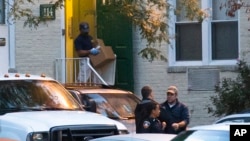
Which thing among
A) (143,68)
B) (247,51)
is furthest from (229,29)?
(143,68)

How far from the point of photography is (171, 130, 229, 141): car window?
27.0 feet

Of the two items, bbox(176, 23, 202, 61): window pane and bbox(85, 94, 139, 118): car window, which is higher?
bbox(176, 23, 202, 61): window pane

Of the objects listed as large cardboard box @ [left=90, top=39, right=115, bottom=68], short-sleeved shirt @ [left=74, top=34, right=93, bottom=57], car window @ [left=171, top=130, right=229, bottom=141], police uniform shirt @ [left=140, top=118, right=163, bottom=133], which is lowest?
police uniform shirt @ [left=140, top=118, right=163, bottom=133]

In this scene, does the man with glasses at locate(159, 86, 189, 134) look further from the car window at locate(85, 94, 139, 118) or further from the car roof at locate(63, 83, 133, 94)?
the car roof at locate(63, 83, 133, 94)

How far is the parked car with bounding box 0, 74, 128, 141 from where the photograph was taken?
12039mm

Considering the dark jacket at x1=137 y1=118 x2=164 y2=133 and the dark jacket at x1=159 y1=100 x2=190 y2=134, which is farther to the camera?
the dark jacket at x1=159 y1=100 x2=190 y2=134

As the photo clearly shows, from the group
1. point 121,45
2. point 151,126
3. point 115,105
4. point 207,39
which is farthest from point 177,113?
point 121,45

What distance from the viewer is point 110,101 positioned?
1570 centimetres

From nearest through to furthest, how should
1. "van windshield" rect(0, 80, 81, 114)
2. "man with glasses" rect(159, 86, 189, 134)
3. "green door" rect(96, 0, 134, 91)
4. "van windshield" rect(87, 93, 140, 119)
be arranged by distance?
"van windshield" rect(0, 80, 81, 114)
"man with glasses" rect(159, 86, 189, 134)
"van windshield" rect(87, 93, 140, 119)
"green door" rect(96, 0, 134, 91)

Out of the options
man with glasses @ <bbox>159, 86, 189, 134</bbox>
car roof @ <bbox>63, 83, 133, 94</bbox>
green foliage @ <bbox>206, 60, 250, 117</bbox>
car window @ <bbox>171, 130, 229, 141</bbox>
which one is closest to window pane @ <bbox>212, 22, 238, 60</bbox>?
green foliage @ <bbox>206, 60, 250, 117</bbox>

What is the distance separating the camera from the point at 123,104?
623 inches

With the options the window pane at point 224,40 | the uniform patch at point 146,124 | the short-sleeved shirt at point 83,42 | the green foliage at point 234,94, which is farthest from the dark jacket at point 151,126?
the window pane at point 224,40

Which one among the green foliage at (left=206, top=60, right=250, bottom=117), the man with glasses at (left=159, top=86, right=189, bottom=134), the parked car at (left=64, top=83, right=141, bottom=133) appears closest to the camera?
the man with glasses at (left=159, top=86, right=189, bottom=134)

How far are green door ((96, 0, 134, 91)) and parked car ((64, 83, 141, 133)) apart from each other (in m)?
3.95
